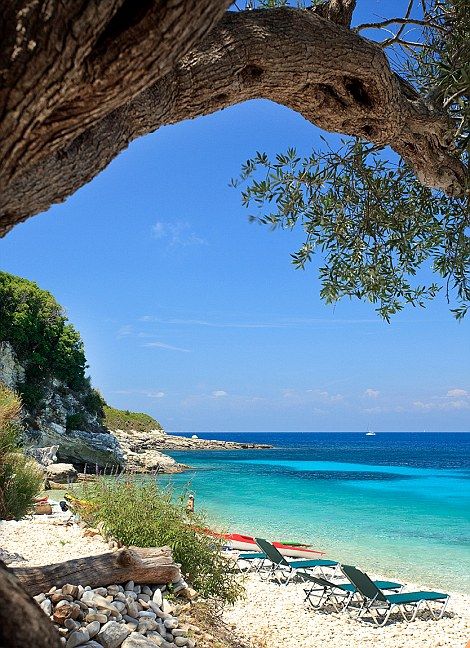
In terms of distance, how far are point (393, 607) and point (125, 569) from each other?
7698 mm

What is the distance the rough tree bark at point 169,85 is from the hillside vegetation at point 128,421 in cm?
6454

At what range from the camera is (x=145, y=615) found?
689cm

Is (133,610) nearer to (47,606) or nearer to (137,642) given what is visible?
(137,642)

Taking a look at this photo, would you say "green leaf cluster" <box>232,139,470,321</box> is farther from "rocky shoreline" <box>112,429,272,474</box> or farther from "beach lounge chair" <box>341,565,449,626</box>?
"rocky shoreline" <box>112,429,272,474</box>

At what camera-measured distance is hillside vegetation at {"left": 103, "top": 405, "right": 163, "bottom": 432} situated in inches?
2785

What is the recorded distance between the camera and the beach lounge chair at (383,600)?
1219 centimetres

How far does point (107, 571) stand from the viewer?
7078 millimetres

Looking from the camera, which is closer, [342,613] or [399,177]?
[399,177]

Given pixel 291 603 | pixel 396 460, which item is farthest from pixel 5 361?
pixel 396 460

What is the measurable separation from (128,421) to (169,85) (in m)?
74.6

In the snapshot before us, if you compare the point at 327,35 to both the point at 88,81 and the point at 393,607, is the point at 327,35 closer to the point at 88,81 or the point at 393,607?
the point at 88,81

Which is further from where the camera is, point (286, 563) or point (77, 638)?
point (286, 563)

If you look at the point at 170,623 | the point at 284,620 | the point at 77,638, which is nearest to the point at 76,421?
the point at 284,620

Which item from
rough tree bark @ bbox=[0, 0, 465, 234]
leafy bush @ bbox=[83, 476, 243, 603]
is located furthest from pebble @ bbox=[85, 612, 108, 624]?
rough tree bark @ bbox=[0, 0, 465, 234]
